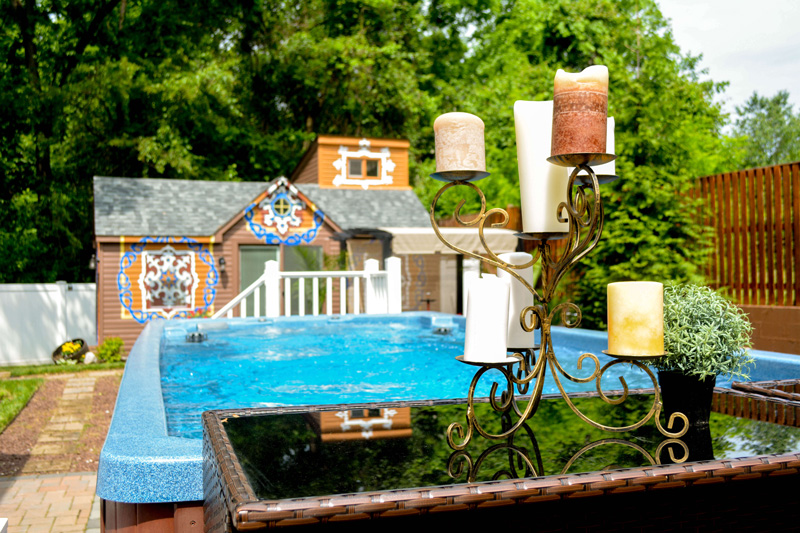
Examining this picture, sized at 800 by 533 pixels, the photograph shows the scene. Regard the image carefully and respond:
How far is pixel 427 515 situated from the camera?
1.27 metres

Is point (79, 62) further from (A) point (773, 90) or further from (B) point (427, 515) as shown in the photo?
(A) point (773, 90)

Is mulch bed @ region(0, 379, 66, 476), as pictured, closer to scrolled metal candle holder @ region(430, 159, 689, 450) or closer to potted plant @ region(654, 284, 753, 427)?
scrolled metal candle holder @ region(430, 159, 689, 450)

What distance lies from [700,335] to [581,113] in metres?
0.70

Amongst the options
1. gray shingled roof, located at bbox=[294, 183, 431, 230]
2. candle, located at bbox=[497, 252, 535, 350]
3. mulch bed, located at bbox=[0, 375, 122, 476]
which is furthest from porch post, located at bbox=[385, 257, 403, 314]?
candle, located at bbox=[497, 252, 535, 350]

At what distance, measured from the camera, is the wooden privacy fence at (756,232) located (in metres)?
6.95

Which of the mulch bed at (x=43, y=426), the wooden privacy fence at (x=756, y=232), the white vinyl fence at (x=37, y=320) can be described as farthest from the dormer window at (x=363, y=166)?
the wooden privacy fence at (x=756, y=232)

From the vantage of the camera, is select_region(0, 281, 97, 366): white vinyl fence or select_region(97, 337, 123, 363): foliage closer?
select_region(97, 337, 123, 363): foliage

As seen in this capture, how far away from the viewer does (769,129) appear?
4375 cm

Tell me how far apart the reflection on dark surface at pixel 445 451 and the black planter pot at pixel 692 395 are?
0.16 feet

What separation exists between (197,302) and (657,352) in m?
13.0

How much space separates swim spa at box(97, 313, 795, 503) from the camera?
6.39 feet

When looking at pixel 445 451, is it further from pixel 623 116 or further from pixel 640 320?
pixel 623 116

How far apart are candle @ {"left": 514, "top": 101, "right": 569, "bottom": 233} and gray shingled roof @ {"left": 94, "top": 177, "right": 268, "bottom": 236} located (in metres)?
12.4

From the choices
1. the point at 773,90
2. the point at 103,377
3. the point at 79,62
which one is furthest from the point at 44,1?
the point at 773,90
